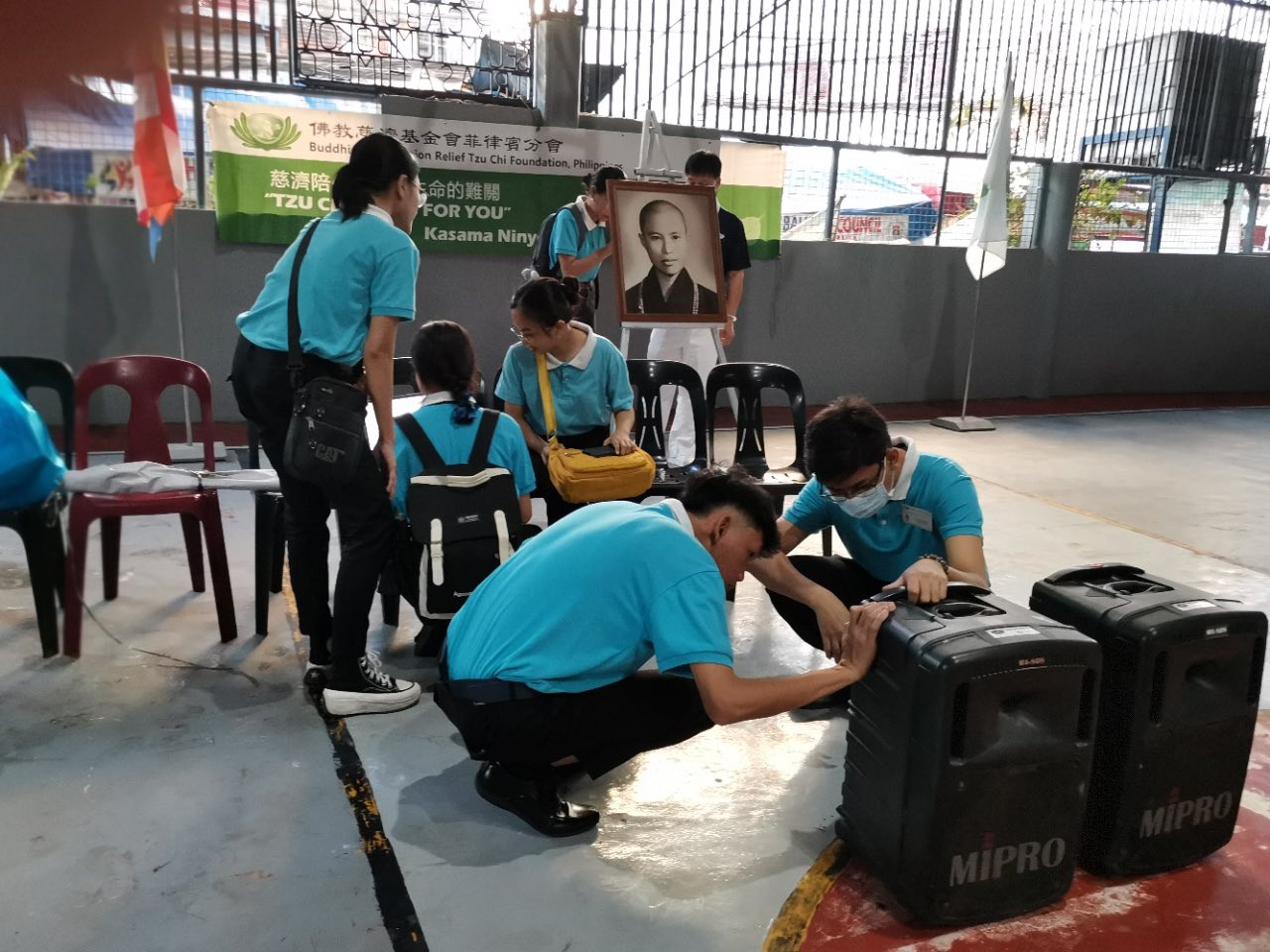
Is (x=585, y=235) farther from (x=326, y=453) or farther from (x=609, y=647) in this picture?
(x=609, y=647)

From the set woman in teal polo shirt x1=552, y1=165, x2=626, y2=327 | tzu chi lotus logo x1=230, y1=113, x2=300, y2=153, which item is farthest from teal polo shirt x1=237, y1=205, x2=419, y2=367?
tzu chi lotus logo x1=230, y1=113, x2=300, y2=153

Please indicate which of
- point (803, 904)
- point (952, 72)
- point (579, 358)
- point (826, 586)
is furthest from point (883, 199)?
point (803, 904)

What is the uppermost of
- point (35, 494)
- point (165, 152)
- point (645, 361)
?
point (165, 152)

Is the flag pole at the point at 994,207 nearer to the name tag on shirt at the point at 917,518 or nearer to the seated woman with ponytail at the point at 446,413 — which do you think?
the name tag on shirt at the point at 917,518

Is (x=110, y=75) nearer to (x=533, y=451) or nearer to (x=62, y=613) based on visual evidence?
(x=62, y=613)

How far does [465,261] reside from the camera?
243 inches

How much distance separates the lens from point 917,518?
2332 millimetres

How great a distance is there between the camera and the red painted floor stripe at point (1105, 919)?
1734 mm

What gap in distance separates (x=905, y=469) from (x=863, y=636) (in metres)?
0.62

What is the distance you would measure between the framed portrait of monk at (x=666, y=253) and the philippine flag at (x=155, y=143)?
428 cm

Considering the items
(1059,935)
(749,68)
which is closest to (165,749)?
(1059,935)

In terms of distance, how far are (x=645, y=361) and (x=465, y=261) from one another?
8.89 ft

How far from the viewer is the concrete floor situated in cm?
173

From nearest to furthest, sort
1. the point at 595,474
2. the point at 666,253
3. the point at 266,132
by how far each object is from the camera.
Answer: the point at 595,474 < the point at 666,253 < the point at 266,132
